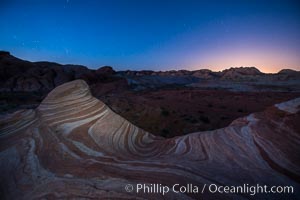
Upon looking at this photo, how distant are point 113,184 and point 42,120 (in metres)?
1.97

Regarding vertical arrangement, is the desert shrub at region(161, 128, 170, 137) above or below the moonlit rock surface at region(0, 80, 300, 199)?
below

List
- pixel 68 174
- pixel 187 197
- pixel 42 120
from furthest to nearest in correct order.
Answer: pixel 42 120, pixel 68 174, pixel 187 197

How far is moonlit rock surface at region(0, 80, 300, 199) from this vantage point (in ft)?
6.39

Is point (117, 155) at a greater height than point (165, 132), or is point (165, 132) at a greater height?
point (117, 155)

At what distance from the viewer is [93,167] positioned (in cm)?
229

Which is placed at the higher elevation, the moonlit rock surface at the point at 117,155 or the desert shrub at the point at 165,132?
the moonlit rock surface at the point at 117,155

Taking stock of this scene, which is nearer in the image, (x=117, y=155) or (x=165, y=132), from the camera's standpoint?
(x=117, y=155)

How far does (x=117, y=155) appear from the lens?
277 cm

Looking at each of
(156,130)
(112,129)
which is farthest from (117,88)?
(112,129)

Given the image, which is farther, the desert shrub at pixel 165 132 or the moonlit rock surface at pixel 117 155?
the desert shrub at pixel 165 132

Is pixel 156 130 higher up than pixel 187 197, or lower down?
lower down

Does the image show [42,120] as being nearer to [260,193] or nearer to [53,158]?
[53,158]

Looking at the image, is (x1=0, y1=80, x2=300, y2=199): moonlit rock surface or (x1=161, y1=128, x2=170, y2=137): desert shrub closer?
(x1=0, y1=80, x2=300, y2=199): moonlit rock surface

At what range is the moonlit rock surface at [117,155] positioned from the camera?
195 cm
